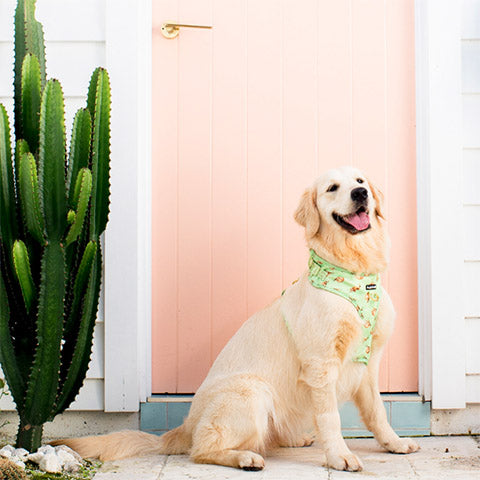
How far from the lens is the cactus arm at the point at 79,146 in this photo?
280 centimetres

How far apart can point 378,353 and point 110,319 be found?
1261 mm

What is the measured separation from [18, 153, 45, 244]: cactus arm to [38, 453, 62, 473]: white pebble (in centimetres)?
84

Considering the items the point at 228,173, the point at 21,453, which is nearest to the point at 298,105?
the point at 228,173

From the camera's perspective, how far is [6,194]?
2.84 meters

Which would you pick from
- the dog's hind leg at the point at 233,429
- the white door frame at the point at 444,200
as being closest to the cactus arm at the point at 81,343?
the dog's hind leg at the point at 233,429

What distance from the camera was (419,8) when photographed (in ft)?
11.6

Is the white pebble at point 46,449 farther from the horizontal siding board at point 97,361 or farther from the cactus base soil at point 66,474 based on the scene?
the horizontal siding board at point 97,361

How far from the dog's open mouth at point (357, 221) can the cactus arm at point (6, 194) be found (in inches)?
51.5

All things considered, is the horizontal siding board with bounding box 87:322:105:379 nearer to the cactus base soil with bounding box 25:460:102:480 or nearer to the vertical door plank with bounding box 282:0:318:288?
the cactus base soil with bounding box 25:460:102:480

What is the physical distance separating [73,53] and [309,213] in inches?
55.7

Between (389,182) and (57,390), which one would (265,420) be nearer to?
(57,390)

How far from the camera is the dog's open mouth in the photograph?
285 cm

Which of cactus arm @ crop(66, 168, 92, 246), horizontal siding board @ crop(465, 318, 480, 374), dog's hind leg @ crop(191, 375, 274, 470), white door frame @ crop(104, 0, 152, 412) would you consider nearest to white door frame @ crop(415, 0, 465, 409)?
horizontal siding board @ crop(465, 318, 480, 374)

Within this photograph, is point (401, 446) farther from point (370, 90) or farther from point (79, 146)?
point (79, 146)
